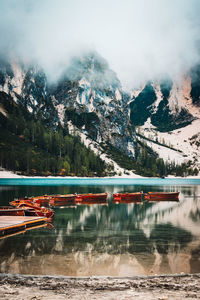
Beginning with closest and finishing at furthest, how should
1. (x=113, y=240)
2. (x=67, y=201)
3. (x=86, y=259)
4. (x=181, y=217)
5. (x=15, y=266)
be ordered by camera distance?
(x=15, y=266)
(x=86, y=259)
(x=113, y=240)
(x=181, y=217)
(x=67, y=201)

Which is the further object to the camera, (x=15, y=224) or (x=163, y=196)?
(x=163, y=196)

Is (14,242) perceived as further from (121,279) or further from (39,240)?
(121,279)

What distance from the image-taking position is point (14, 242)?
2712 centimetres

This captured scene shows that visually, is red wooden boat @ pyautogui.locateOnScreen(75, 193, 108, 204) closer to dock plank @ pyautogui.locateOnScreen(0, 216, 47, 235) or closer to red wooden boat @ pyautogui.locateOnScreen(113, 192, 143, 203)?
red wooden boat @ pyautogui.locateOnScreen(113, 192, 143, 203)

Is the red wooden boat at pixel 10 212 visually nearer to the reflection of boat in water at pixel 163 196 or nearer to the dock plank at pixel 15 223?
the dock plank at pixel 15 223

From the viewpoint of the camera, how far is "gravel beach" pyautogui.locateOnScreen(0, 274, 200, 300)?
530 inches

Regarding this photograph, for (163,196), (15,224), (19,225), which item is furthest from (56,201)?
(15,224)

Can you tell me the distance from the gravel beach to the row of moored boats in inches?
1033

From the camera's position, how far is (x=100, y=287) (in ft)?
49.3

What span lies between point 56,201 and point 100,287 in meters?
53.6

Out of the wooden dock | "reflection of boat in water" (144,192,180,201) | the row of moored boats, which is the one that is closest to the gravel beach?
the wooden dock

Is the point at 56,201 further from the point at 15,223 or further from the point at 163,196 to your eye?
the point at 15,223

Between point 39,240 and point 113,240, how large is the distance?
7.63 m

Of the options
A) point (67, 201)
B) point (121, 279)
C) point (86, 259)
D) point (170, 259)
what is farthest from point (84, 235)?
point (67, 201)
